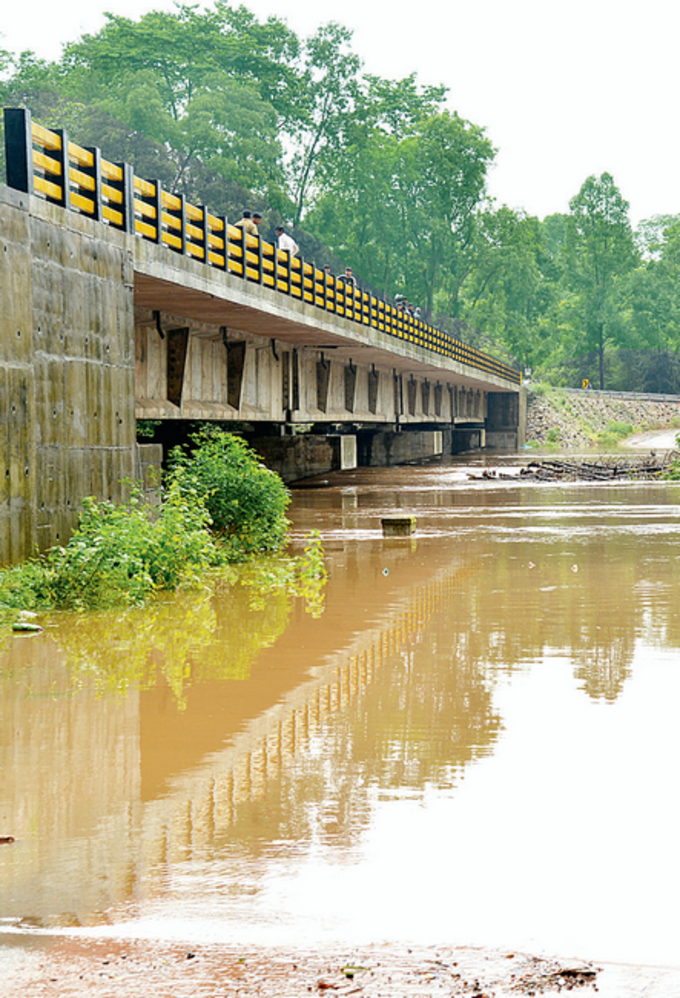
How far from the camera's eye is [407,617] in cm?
1187

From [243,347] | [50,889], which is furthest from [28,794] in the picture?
[243,347]

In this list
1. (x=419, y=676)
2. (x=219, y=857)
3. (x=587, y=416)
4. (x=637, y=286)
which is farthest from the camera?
(x=637, y=286)

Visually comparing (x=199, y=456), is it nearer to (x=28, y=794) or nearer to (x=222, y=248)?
(x=222, y=248)

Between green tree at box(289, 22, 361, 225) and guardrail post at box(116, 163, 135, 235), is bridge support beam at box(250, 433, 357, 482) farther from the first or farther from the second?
green tree at box(289, 22, 361, 225)

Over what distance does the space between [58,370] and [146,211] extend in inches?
198

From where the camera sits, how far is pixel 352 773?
6340mm

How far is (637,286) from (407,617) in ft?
351

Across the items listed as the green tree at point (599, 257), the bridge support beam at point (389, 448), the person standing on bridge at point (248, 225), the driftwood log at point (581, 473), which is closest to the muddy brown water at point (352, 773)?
the person standing on bridge at point (248, 225)

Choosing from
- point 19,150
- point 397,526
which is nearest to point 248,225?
point 397,526

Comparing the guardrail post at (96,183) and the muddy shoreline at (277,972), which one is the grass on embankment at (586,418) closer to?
the guardrail post at (96,183)

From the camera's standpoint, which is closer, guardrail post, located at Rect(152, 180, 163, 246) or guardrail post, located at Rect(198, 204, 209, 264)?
guardrail post, located at Rect(152, 180, 163, 246)

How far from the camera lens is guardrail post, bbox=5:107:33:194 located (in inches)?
528

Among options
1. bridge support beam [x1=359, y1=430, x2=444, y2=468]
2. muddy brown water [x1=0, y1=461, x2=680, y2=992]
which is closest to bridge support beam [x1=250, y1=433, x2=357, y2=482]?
bridge support beam [x1=359, y1=430, x2=444, y2=468]

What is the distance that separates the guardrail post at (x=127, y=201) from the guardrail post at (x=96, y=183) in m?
0.86
